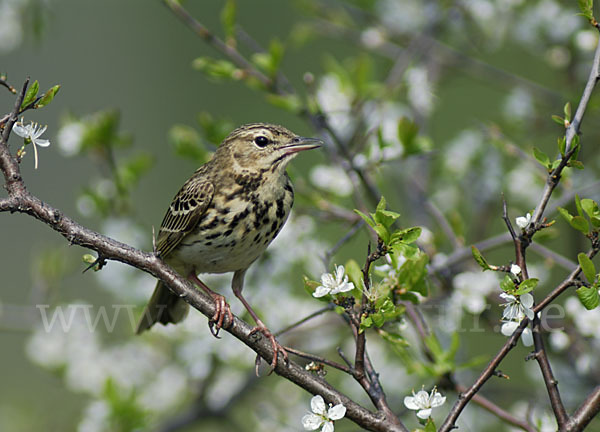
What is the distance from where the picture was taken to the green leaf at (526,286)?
2.54m

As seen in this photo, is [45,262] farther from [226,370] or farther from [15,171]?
[15,171]

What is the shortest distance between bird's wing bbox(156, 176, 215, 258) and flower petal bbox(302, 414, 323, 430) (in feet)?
5.91

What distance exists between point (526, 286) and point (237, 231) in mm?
1943

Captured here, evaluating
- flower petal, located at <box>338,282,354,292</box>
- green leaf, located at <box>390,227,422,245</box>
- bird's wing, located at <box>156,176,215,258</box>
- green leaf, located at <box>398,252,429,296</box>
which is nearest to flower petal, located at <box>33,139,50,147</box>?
flower petal, located at <box>338,282,354,292</box>

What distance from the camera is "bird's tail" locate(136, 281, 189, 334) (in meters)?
4.54

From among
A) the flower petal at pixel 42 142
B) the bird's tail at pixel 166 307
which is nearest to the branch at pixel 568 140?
the flower petal at pixel 42 142

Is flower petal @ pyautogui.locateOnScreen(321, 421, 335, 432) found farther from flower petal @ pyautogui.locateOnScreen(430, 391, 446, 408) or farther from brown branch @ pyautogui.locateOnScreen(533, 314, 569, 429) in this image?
brown branch @ pyautogui.locateOnScreen(533, 314, 569, 429)

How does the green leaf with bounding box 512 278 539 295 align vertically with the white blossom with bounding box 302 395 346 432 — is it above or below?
above

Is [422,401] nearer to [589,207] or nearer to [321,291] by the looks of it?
[321,291]

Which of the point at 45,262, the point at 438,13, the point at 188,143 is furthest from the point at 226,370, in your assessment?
the point at 438,13

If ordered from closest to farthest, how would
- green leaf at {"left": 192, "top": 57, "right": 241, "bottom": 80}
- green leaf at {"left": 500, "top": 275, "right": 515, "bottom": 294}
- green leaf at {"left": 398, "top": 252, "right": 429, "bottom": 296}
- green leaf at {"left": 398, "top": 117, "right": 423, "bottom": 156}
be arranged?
green leaf at {"left": 500, "top": 275, "right": 515, "bottom": 294}, green leaf at {"left": 398, "top": 252, "right": 429, "bottom": 296}, green leaf at {"left": 398, "top": 117, "right": 423, "bottom": 156}, green leaf at {"left": 192, "top": 57, "right": 241, "bottom": 80}

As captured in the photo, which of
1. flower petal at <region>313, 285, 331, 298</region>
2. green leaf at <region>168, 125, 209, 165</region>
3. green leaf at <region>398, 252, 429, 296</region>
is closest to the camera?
flower petal at <region>313, 285, 331, 298</region>

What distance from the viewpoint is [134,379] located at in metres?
5.75

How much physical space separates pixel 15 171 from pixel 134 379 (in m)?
3.42
